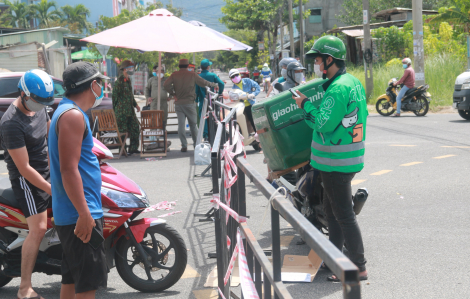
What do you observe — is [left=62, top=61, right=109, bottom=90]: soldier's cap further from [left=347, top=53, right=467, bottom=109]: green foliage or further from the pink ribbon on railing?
[left=347, top=53, right=467, bottom=109]: green foliage

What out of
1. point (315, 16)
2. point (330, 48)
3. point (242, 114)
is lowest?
point (242, 114)

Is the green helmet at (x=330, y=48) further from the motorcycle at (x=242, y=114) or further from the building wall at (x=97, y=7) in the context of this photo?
the building wall at (x=97, y=7)

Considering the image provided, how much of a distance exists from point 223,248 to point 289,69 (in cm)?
346

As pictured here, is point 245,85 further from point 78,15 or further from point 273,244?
point 78,15

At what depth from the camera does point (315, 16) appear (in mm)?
55875

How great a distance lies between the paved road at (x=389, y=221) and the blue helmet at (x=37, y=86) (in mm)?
1638

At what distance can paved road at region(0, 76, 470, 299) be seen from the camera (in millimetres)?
4312

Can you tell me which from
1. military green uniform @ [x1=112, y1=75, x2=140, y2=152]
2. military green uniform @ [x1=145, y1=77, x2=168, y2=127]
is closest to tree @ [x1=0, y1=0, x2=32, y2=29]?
military green uniform @ [x1=145, y1=77, x2=168, y2=127]

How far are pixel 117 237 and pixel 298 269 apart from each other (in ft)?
5.06

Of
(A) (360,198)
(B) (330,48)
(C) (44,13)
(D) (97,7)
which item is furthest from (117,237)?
(D) (97,7)

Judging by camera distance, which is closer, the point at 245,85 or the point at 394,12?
the point at 245,85

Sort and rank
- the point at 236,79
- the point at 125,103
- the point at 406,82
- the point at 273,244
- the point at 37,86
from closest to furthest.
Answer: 1. the point at 273,244
2. the point at 37,86
3. the point at 125,103
4. the point at 236,79
5. the point at 406,82

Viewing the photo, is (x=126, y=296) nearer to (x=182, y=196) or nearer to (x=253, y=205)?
(x=253, y=205)

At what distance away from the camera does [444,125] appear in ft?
45.5
